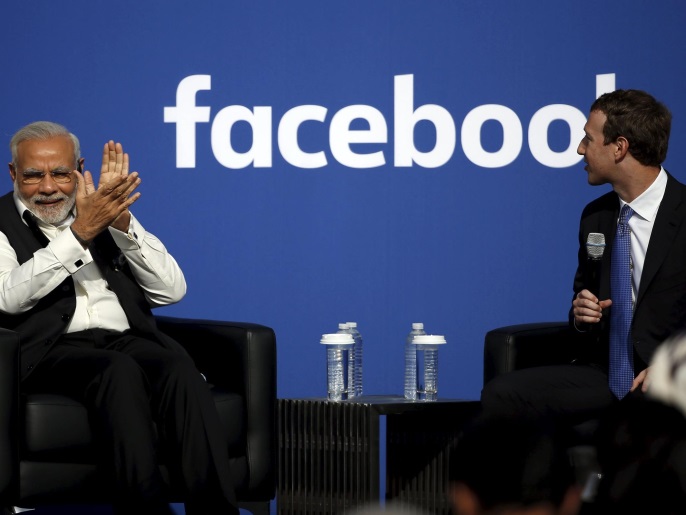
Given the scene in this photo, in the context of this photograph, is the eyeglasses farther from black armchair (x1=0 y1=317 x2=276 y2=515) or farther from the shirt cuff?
black armchair (x1=0 y1=317 x2=276 y2=515)

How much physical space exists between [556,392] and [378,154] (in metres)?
1.49

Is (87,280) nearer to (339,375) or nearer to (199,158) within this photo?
(339,375)

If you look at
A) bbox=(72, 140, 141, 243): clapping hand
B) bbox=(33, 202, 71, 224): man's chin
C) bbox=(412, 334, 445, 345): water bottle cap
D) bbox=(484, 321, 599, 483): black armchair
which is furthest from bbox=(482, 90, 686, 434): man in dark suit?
bbox=(33, 202, 71, 224): man's chin

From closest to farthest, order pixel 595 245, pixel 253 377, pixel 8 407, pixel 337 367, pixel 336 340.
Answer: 1. pixel 8 407
2. pixel 595 245
3. pixel 253 377
4. pixel 336 340
5. pixel 337 367

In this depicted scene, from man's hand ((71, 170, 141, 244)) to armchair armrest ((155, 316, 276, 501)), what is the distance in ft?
1.69

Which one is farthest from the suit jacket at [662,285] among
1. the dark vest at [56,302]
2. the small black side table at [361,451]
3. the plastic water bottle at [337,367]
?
the dark vest at [56,302]

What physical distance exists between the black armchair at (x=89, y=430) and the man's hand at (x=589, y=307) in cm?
91

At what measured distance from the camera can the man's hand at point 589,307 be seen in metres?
2.99

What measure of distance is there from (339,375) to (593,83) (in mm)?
1538

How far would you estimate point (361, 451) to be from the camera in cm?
325

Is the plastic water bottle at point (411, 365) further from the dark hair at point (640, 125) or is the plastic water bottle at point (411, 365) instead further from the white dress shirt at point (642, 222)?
the dark hair at point (640, 125)

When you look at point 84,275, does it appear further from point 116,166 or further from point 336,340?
point 336,340

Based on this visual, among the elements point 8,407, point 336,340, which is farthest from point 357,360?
point 8,407

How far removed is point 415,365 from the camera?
3.75m
